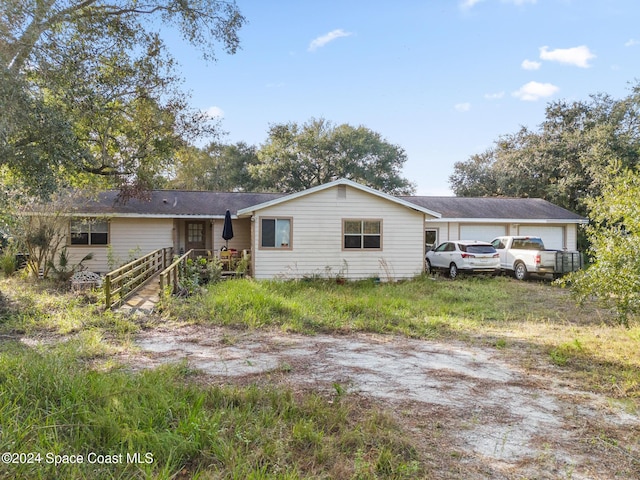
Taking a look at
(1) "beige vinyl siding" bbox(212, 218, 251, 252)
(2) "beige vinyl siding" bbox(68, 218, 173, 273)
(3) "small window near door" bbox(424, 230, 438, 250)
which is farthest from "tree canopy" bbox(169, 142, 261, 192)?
(3) "small window near door" bbox(424, 230, 438, 250)

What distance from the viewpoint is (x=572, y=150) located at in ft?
81.8

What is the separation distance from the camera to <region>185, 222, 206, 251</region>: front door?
18.5 meters

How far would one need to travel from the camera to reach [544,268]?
14.5 meters

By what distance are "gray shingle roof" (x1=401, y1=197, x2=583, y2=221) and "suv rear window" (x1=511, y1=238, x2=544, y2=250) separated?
3.36 m

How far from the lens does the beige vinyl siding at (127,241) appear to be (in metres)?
15.6

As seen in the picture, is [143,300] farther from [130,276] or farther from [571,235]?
[571,235]

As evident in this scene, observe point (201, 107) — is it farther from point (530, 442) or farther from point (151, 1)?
point (530, 442)

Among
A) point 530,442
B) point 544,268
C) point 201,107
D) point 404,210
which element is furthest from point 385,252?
point 530,442

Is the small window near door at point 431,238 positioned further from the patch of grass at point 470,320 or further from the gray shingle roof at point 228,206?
the patch of grass at point 470,320

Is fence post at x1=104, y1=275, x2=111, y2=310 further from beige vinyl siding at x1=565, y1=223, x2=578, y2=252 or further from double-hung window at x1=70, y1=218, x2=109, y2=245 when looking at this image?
beige vinyl siding at x1=565, y1=223, x2=578, y2=252

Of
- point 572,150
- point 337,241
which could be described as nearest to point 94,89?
point 337,241

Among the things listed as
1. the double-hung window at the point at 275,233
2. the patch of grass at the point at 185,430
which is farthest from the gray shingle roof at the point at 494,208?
the patch of grass at the point at 185,430

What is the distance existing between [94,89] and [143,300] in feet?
17.7

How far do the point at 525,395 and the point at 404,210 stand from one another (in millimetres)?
10730
